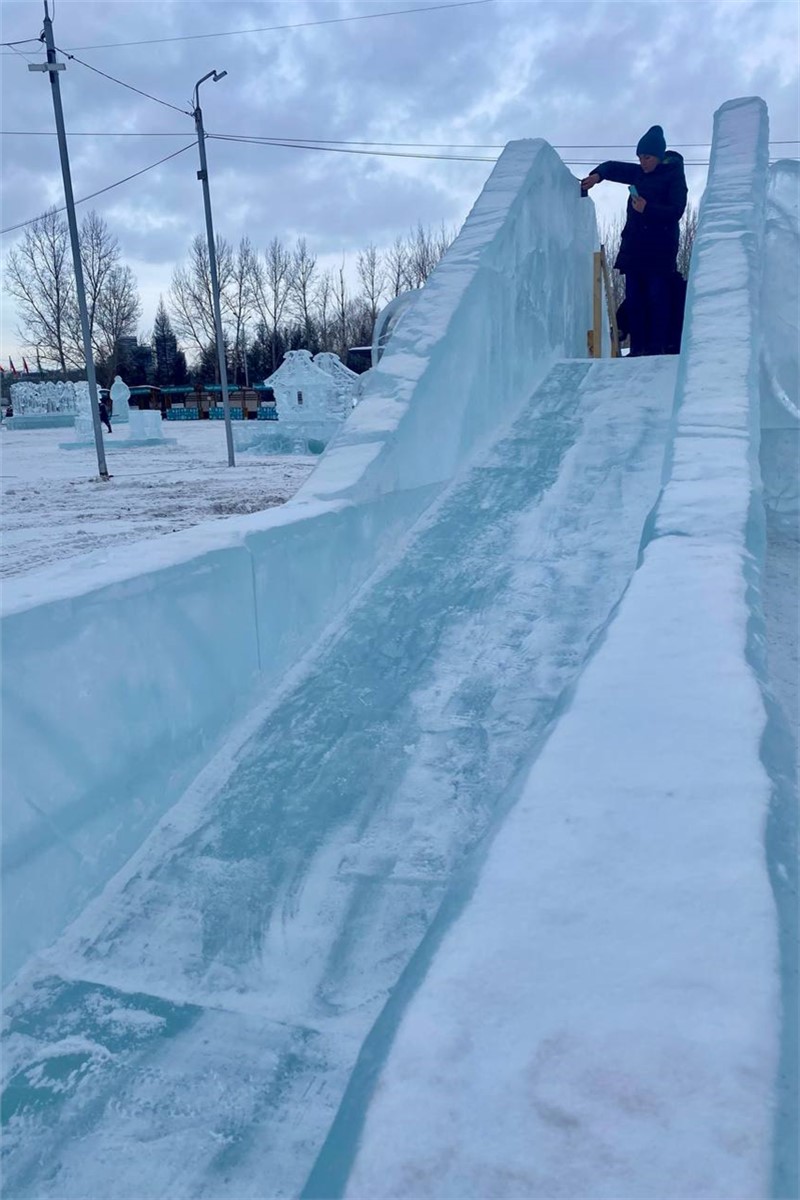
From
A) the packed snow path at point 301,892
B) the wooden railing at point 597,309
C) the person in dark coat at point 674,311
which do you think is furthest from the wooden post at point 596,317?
the packed snow path at point 301,892

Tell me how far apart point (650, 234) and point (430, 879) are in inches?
217

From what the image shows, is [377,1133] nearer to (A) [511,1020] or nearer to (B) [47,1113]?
(A) [511,1020]

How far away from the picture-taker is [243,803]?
7.68 feet

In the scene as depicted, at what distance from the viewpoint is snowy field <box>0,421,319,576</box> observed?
7.53 m

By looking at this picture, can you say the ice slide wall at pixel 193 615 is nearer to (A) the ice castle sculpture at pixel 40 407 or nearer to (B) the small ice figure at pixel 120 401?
(B) the small ice figure at pixel 120 401

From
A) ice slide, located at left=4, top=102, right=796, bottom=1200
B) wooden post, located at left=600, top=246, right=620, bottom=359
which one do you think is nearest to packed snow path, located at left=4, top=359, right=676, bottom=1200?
ice slide, located at left=4, top=102, right=796, bottom=1200

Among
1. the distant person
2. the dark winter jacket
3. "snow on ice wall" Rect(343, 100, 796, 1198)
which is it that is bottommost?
"snow on ice wall" Rect(343, 100, 796, 1198)

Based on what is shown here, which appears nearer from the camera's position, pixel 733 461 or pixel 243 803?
pixel 243 803

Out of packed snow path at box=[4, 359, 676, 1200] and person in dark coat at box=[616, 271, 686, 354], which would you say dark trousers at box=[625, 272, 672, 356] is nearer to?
person in dark coat at box=[616, 271, 686, 354]

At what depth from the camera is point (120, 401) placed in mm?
29531

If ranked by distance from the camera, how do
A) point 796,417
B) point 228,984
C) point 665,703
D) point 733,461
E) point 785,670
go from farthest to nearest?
point 796,417, point 733,461, point 785,670, point 228,984, point 665,703

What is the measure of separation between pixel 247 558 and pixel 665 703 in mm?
1541

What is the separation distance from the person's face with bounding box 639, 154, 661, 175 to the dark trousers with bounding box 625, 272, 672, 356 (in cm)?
69

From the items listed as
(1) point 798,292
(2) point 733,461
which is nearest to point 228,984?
(2) point 733,461
